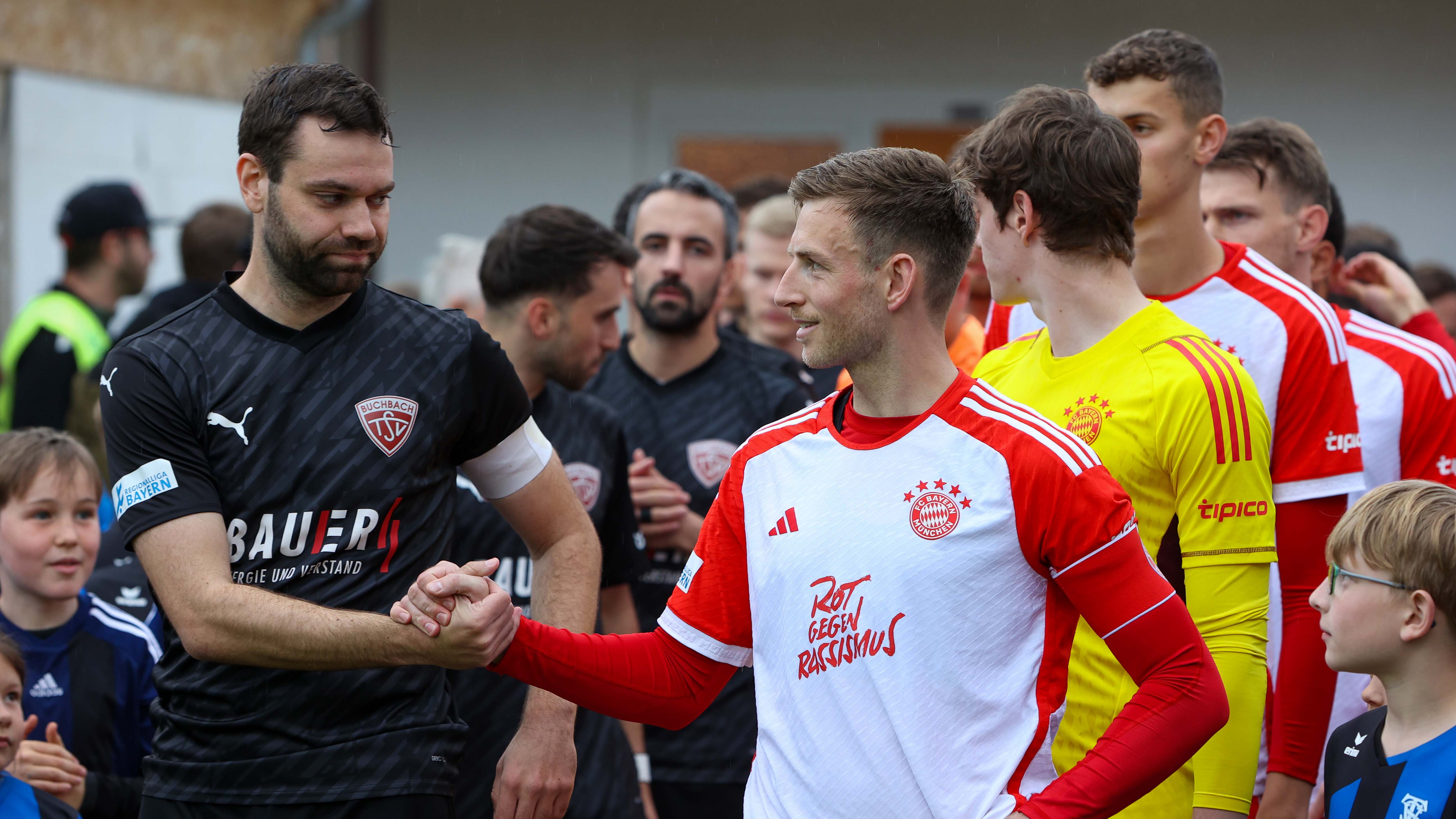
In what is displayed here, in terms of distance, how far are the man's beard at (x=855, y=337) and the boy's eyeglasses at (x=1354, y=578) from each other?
116 cm

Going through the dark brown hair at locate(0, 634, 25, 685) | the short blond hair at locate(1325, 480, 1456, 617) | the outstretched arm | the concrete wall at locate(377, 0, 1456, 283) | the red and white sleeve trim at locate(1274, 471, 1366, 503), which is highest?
the concrete wall at locate(377, 0, 1456, 283)

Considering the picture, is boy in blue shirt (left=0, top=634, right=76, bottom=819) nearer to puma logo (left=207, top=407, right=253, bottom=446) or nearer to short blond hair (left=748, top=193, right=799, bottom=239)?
puma logo (left=207, top=407, right=253, bottom=446)

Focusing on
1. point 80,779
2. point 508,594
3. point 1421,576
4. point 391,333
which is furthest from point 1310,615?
point 80,779

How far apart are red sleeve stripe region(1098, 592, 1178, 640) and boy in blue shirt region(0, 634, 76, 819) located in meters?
2.56

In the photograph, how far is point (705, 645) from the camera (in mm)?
2605

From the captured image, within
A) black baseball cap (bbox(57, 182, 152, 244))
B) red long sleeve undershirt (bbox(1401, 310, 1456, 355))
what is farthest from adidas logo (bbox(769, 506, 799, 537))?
black baseball cap (bbox(57, 182, 152, 244))

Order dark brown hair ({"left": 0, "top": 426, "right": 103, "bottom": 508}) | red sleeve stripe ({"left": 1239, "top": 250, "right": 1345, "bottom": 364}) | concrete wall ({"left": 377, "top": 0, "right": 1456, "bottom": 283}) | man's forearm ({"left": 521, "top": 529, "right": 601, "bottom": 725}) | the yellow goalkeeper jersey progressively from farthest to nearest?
concrete wall ({"left": 377, "top": 0, "right": 1456, "bottom": 283})
dark brown hair ({"left": 0, "top": 426, "right": 103, "bottom": 508})
red sleeve stripe ({"left": 1239, "top": 250, "right": 1345, "bottom": 364})
man's forearm ({"left": 521, "top": 529, "right": 601, "bottom": 725})
the yellow goalkeeper jersey

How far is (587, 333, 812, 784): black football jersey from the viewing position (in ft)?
14.1

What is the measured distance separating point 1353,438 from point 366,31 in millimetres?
9296

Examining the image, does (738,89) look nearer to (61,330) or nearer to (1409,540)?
(61,330)

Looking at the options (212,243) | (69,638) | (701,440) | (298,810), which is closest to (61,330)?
(212,243)

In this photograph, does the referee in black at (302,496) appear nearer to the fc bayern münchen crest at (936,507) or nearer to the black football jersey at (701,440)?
the fc bayern münchen crest at (936,507)

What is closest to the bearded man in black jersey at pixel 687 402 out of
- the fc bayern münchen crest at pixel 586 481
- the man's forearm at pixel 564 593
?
the fc bayern münchen crest at pixel 586 481

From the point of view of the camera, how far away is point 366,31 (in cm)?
1073
